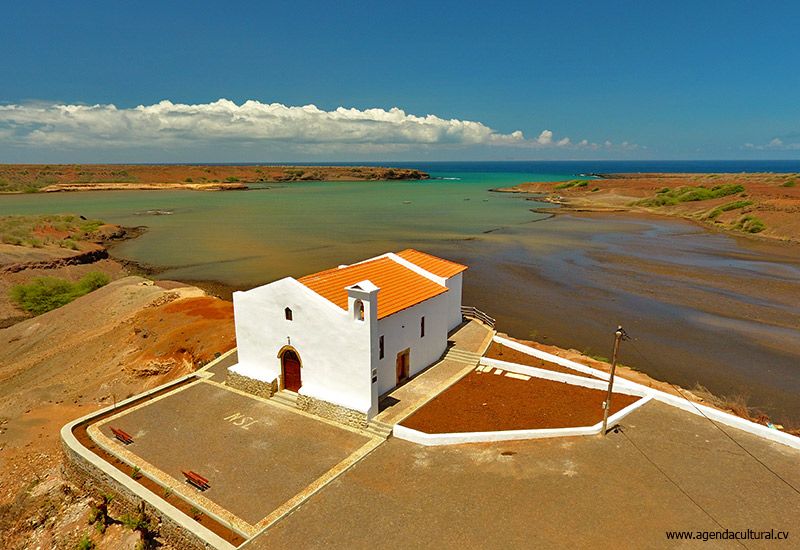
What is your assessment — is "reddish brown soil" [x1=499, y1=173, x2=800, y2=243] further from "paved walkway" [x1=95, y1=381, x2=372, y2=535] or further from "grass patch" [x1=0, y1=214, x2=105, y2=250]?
"grass patch" [x1=0, y1=214, x2=105, y2=250]

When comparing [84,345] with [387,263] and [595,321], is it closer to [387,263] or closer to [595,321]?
[387,263]

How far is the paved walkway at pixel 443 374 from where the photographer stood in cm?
1706

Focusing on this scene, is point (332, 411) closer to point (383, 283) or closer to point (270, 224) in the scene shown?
point (383, 283)

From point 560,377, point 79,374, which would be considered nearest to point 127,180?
point 79,374

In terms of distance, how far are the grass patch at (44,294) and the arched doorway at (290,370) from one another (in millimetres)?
26537

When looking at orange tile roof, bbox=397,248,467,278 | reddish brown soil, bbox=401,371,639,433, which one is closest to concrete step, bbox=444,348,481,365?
reddish brown soil, bbox=401,371,639,433

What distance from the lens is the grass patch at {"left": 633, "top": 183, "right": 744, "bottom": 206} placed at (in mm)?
85438

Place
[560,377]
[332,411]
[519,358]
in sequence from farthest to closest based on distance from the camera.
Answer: [519,358], [560,377], [332,411]

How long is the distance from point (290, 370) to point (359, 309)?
179 inches

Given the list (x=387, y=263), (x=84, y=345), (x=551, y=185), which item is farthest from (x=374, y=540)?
(x=551, y=185)

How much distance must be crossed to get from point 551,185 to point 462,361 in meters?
130

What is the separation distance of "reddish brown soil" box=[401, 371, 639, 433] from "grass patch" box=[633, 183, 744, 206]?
8494 centimetres

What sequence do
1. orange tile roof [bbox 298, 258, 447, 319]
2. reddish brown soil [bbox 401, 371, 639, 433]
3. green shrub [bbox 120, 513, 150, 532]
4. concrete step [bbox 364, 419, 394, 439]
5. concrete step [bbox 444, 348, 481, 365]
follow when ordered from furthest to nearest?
concrete step [bbox 444, 348, 481, 365], orange tile roof [bbox 298, 258, 447, 319], reddish brown soil [bbox 401, 371, 639, 433], concrete step [bbox 364, 419, 394, 439], green shrub [bbox 120, 513, 150, 532]

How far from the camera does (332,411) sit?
16.6m
